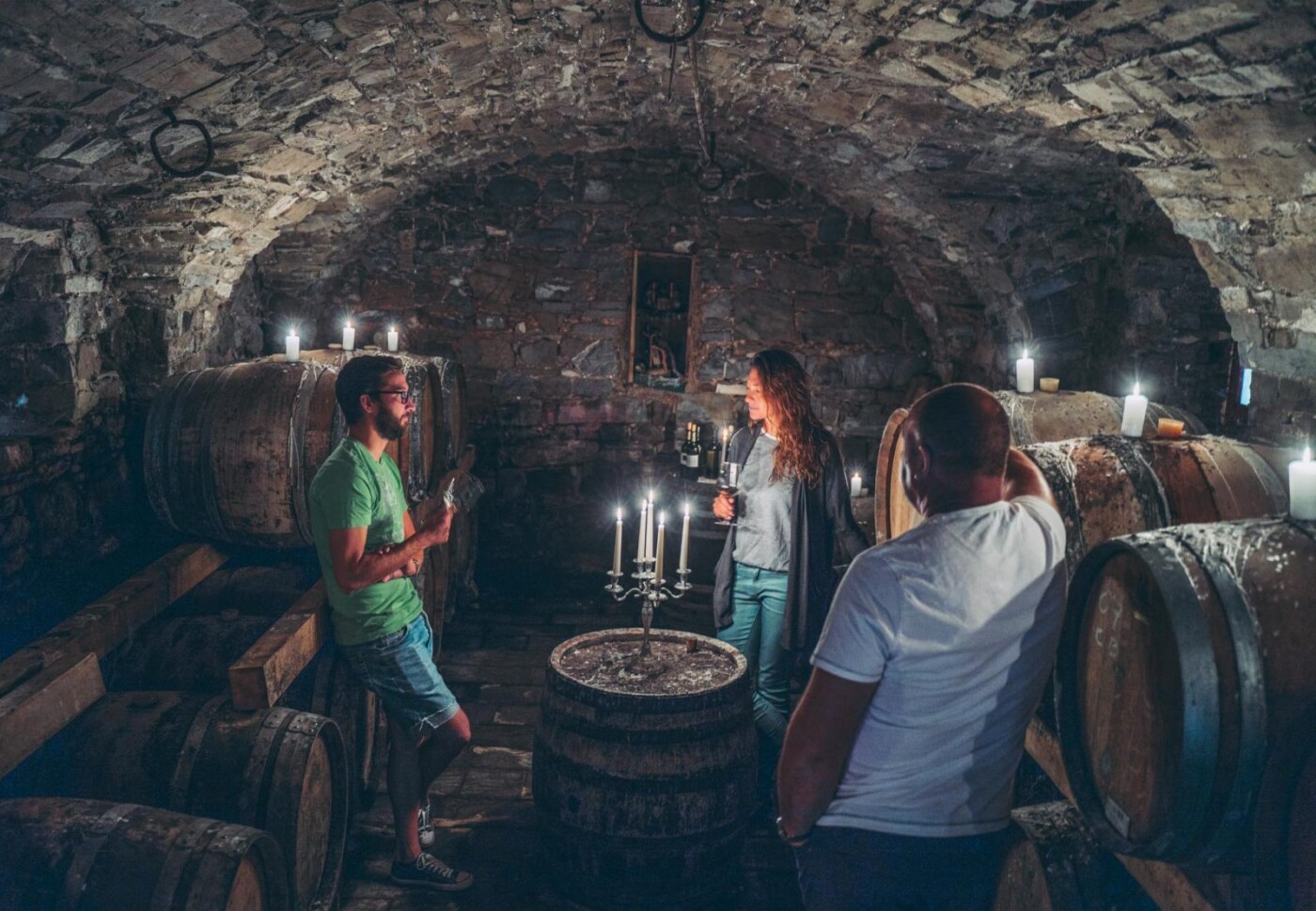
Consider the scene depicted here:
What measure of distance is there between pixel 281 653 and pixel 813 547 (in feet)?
6.49

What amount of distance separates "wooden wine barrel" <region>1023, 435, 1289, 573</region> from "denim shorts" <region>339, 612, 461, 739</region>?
2062 mm

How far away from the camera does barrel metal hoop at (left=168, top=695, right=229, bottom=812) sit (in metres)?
2.62

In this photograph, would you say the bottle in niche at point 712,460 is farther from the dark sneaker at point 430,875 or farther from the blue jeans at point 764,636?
the dark sneaker at point 430,875

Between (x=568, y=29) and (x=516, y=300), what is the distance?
3.18m

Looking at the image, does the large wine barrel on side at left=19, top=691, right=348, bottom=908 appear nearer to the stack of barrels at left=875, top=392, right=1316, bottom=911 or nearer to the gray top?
the gray top

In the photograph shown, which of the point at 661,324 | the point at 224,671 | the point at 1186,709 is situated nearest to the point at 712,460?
the point at 661,324

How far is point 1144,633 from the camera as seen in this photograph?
5.39ft

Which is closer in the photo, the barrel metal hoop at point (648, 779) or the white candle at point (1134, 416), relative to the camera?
the white candle at point (1134, 416)

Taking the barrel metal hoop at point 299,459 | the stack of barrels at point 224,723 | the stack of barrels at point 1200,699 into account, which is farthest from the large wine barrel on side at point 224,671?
the stack of barrels at point 1200,699

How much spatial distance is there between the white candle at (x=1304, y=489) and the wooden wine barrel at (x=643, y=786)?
173cm

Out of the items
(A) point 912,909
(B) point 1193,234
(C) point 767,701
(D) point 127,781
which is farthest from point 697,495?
(A) point 912,909

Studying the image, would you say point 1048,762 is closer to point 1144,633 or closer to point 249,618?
point 1144,633

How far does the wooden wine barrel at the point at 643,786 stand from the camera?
9.37 ft

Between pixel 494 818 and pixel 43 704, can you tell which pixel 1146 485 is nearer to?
pixel 494 818
